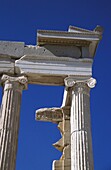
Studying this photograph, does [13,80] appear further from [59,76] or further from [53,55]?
[53,55]

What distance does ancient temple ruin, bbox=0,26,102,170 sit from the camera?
661 inches

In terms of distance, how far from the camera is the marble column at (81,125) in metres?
16.3

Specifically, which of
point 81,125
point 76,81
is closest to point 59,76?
point 76,81

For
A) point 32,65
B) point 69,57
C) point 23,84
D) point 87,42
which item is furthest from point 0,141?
point 87,42

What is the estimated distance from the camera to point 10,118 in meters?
17.1

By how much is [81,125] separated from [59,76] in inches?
123

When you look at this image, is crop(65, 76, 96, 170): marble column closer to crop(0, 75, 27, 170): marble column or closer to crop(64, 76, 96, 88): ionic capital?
crop(64, 76, 96, 88): ionic capital

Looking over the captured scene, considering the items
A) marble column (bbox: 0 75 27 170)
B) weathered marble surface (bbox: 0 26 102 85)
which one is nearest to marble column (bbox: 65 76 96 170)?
weathered marble surface (bbox: 0 26 102 85)

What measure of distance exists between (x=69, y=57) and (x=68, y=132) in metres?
4.86

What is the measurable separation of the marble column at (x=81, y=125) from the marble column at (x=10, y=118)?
2652mm

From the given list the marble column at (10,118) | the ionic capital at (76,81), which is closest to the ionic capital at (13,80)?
the marble column at (10,118)

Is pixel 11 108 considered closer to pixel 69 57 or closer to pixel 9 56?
pixel 9 56

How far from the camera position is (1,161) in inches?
621

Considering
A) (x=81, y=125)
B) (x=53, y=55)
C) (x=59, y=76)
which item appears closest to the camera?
(x=81, y=125)
